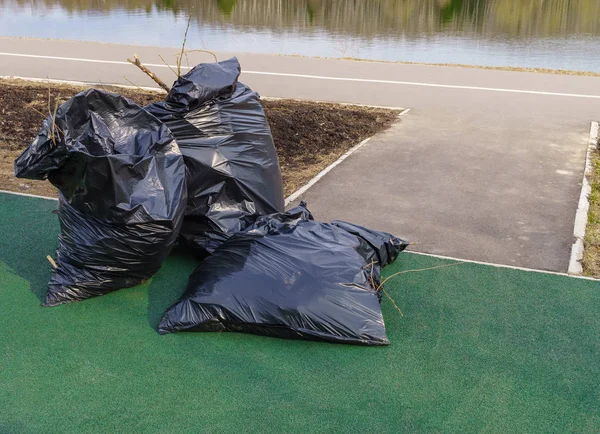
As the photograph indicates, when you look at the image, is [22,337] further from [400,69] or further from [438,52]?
[438,52]

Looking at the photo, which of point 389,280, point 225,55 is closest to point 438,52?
point 225,55

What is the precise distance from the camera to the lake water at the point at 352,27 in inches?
643

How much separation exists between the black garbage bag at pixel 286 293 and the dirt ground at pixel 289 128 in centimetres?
224

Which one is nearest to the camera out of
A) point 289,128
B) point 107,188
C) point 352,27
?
point 107,188

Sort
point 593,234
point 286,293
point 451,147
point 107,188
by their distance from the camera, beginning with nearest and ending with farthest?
point 286,293, point 107,188, point 593,234, point 451,147

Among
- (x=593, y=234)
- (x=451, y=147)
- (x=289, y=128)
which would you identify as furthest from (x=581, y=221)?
(x=289, y=128)

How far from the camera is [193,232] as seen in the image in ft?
15.6

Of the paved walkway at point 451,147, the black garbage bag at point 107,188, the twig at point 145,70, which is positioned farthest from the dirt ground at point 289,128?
the black garbage bag at point 107,188

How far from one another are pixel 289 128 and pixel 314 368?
505cm

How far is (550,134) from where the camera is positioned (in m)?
8.34

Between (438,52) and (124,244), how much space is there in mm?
13582

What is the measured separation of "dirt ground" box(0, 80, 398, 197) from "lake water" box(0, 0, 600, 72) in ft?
21.1

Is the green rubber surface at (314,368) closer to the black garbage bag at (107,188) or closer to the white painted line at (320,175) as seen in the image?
the black garbage bag at (107,188)

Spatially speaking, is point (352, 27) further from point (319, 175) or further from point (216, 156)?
point (216, 156)
